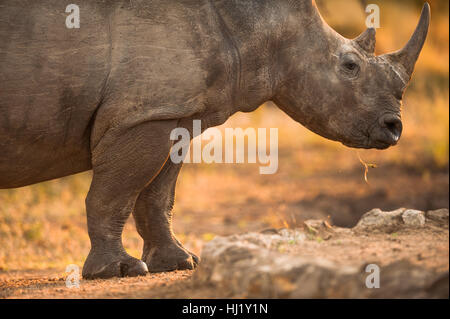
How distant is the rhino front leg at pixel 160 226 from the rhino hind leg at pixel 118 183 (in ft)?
1.41

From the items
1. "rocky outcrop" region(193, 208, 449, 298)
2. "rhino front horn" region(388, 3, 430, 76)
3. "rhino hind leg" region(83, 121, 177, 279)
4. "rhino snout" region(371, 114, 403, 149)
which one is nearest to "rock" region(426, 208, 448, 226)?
"rhino snout" region(371, 114, 403, 149)

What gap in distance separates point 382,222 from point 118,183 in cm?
209

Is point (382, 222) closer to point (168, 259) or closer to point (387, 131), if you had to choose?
point (387, 131)

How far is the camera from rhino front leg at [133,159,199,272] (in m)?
6.57

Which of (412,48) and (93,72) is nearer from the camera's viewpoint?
(93,72)

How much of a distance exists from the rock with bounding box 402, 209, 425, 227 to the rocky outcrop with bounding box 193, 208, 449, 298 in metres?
1.22

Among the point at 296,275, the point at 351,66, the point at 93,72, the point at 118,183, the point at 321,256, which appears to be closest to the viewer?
the point at 296,275

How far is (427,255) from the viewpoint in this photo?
4.69 metres

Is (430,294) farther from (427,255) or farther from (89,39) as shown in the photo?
(89,39)

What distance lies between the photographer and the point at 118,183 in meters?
5.94

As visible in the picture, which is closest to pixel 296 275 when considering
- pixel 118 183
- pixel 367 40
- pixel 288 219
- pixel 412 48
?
pixel 118 183

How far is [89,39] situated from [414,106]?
37.9 ft

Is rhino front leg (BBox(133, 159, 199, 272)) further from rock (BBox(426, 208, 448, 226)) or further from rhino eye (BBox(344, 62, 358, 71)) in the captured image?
rock (BBox(426, 208, 448, 226))
